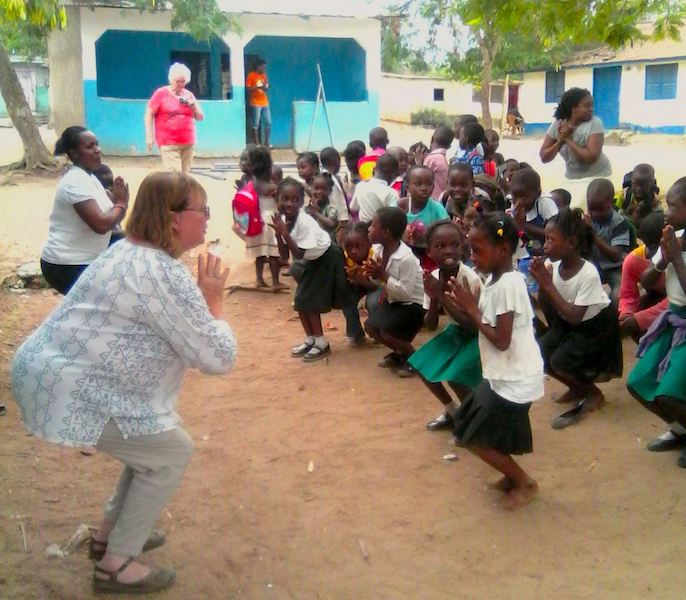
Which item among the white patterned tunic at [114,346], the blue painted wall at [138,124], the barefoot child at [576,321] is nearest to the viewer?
the white patterned tunic at [114,346]

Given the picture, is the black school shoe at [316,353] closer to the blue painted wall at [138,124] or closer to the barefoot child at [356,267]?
the barefoot child at [356,267]

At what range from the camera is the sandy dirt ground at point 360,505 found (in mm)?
3059

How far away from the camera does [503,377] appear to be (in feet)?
11.0

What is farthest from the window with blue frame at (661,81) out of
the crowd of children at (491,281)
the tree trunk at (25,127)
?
the crowd of children at (491,281)

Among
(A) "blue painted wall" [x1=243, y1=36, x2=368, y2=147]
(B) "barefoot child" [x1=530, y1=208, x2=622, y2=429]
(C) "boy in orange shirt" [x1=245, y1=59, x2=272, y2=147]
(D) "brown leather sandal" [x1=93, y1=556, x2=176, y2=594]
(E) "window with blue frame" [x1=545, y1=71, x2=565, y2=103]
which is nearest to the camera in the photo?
(D) "brown leather sandal" [x1=93, y1=556, x2=176, y2=594]

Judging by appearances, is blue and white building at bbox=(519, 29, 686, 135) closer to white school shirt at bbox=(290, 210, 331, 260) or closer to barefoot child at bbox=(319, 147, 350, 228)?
barefoot child at bbox=(319, 147, 350, 228)

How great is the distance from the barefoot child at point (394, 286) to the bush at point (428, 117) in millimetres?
27654

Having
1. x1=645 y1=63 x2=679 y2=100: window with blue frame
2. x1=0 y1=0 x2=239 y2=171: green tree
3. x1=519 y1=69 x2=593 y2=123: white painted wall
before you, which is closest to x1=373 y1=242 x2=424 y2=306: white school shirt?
x1=0 y1=0 x2=239 y2=171: green tree

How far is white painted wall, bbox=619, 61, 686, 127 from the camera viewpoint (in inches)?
1149

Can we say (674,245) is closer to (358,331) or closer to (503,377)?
(503,377)

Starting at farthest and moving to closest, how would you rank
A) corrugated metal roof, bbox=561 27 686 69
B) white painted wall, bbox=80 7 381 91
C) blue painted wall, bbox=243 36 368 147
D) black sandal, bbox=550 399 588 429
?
1. corrugated metal roof, bbox=561 27 686 69
2. blue painted wall, bbox=243 36 368 147
3. white painted wall, bbox=80 7 381 91
4. black sandal, bbox=550 399 588 429

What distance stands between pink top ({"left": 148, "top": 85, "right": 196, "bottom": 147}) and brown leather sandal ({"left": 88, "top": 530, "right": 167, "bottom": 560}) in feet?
26.1

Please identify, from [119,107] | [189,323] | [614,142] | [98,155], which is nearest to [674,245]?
[189,323]

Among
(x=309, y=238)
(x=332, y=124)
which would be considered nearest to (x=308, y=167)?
(x=309, y=238)
